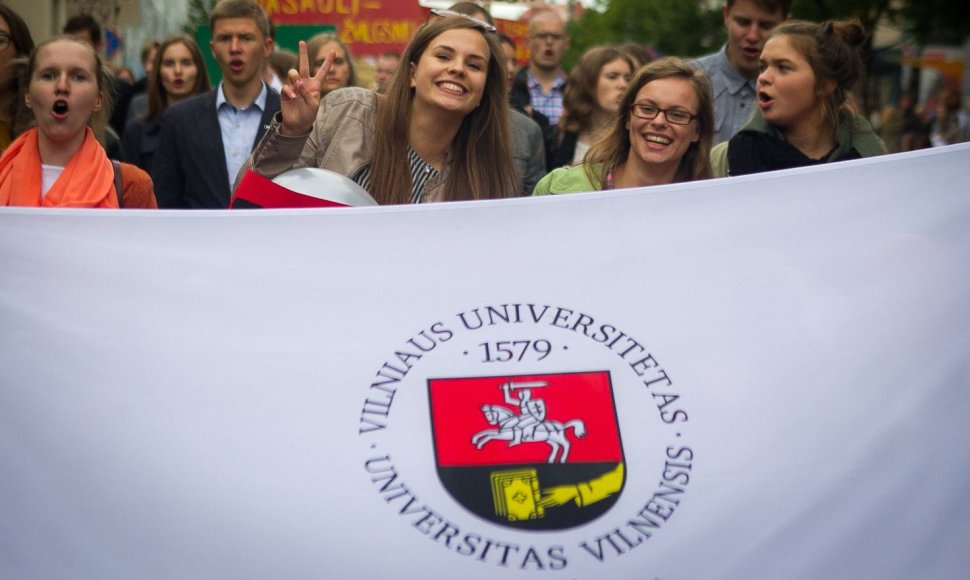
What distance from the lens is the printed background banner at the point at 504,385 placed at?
10.2 ft

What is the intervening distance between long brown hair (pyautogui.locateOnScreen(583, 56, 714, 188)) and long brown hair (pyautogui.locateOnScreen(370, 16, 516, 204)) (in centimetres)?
30

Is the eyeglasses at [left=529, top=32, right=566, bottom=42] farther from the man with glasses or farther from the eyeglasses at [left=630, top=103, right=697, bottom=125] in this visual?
the eyeglasses at [left=630, top=103, right=697, bottom=125]

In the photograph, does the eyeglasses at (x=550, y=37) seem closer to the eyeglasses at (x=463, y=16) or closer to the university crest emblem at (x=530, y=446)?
the eyeglasses at (x=463, y=16)

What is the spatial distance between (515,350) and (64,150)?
1.80m

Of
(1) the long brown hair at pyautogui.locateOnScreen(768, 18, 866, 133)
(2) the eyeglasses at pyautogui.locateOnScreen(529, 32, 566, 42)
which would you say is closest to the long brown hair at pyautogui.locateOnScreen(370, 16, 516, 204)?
Answer: (1) the long brown hair at pyautogui.locateOnScreen(768, 18, 866, 133)

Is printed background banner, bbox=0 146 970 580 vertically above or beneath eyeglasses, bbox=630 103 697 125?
beneath

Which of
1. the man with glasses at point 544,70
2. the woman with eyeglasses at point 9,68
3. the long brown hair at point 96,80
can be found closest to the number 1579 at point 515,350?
the long brown hair at point 96,80

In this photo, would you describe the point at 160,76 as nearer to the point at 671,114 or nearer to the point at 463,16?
the point at 463,16

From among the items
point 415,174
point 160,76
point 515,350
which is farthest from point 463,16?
point 160,76

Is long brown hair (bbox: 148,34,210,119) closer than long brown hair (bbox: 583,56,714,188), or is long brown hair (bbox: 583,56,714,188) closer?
long brown hair (bbox: 583,56,714,188)

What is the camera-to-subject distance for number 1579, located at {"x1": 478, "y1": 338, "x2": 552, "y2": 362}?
3174mm

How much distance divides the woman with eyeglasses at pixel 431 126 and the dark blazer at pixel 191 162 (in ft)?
5.04

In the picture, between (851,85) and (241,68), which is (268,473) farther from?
(241,68)

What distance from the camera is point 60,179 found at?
4.05 meters
